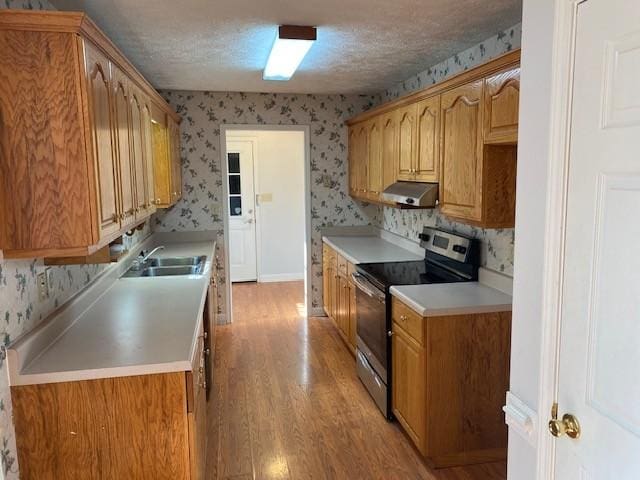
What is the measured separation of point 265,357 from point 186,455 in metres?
2.38

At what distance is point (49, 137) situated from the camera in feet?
5.43

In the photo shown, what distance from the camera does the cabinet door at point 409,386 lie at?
2631mm

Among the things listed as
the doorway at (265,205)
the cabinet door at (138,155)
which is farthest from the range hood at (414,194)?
the doorway at (265,205)

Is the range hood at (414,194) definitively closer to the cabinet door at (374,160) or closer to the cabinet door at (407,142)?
the cabinet door at (407,142)

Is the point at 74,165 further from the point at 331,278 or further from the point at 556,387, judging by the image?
the point at 331,278

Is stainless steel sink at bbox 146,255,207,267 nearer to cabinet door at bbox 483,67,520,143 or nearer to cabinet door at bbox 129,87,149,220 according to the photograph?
cabinet door at bbox 129,87,149,220

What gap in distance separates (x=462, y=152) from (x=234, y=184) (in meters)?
4.54

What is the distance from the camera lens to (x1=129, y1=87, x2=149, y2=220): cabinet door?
100 inches

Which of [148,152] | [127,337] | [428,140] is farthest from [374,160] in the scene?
[127,337]

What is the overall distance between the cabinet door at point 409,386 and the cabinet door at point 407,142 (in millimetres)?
1222

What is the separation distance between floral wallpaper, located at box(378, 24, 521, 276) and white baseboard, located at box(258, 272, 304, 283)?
256 cm

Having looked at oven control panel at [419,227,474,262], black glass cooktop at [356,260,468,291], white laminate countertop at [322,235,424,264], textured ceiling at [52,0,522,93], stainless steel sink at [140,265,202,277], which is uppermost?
textured ceiling at [52,0,522,93]

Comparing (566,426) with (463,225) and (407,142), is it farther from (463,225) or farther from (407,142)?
(407,142)

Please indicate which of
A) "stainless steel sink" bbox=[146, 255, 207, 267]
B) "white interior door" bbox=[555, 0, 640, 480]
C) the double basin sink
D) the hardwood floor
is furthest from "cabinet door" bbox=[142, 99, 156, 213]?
"white interior door" bbox=[555, 0, 640, 480]
